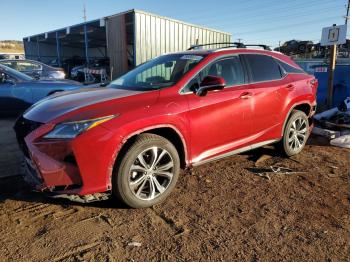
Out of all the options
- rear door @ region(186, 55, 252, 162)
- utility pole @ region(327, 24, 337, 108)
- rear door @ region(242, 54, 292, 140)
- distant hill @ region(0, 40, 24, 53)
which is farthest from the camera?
distant hill @ region(0, 40, 24, 53)

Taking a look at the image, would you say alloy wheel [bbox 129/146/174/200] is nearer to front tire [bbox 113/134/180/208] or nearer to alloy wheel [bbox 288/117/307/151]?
front tire [bbox 113/134/180/208]

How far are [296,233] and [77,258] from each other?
196 centimetres

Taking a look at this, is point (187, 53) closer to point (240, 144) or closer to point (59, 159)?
point (240, 144)

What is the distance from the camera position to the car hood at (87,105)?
10.6 feet

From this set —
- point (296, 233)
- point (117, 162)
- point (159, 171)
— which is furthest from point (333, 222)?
point (117, 162)

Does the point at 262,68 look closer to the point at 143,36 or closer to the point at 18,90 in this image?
the point at 18,90

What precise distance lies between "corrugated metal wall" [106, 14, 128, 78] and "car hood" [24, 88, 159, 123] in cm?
1358

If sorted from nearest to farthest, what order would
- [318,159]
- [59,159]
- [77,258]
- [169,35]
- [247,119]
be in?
[77,258] → [59,159] → [247,119] → [318,159] → [169,35]

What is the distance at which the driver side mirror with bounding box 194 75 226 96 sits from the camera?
3844 mm

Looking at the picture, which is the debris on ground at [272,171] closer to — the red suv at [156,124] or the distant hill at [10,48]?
the red suv at [156,124]

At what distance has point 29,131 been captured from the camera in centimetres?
341

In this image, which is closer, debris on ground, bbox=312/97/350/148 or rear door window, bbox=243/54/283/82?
rear door window, bbox=243/54/283/82

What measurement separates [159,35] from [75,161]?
48.4ft

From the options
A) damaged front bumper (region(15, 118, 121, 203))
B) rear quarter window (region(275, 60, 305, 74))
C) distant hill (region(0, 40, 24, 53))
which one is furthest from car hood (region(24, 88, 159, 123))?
distant hill (region(0, 40, 24, 53))
